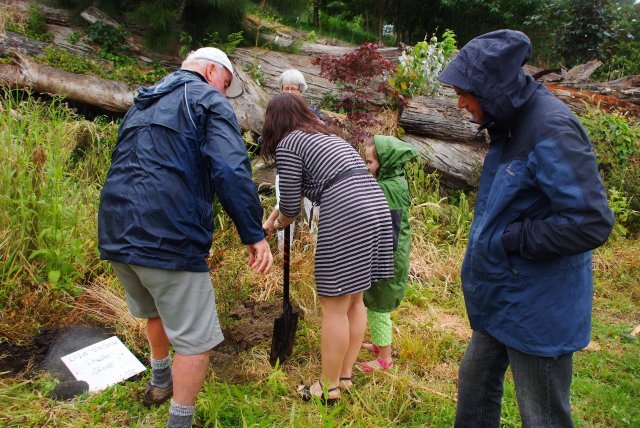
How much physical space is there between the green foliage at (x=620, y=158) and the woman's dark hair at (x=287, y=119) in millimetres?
4526

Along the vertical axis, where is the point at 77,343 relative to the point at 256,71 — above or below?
below

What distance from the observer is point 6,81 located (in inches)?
240

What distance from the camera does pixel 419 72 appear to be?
696 cm

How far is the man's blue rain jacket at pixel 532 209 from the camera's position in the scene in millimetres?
1713

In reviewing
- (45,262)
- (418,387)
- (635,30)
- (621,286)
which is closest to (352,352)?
(418,387)

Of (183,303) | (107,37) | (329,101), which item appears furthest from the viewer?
(107,37)

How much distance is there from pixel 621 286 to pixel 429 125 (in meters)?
2.77

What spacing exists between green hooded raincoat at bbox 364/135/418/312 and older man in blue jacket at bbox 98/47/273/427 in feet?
3.02

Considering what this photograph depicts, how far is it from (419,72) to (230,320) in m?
4.55

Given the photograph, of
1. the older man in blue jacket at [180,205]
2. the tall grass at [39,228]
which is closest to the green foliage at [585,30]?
the tall grass at [39,228]

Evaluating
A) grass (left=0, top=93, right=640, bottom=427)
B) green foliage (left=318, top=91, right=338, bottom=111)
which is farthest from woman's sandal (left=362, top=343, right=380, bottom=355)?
green foliage (left=318, top=91, right=338, bottom=111)

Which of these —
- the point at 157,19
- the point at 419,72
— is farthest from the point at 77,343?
the point at 419,72

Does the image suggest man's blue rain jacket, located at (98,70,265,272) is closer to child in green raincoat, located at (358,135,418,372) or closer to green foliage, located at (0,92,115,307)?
child in green raincoat, located at (358,135,418,372)

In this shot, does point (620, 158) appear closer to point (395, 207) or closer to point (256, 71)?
point (395, 207)
